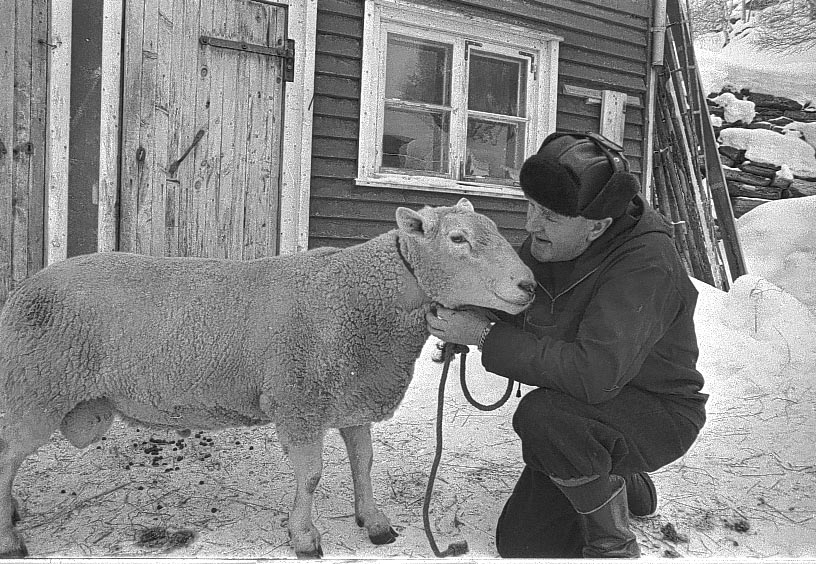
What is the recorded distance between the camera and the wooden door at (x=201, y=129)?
4.13 m

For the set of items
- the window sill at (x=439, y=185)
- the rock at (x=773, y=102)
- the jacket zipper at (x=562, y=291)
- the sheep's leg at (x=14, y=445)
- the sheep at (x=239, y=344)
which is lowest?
the sheep's leg at (x=14, y=445)

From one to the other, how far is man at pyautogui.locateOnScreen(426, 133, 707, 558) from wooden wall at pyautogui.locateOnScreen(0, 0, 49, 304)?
3.04 meters

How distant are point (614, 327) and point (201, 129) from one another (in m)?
3.38

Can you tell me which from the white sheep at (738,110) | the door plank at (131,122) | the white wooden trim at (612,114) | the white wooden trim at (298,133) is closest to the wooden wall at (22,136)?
the door plank at (131,122)

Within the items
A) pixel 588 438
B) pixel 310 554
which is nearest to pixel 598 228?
pixel 588 438

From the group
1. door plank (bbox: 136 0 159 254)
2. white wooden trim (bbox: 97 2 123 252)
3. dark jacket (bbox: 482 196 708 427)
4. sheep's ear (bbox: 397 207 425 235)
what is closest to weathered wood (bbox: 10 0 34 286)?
white wooden trim (bbox: 97 2 123 252)

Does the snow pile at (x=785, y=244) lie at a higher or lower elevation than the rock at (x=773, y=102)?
lower

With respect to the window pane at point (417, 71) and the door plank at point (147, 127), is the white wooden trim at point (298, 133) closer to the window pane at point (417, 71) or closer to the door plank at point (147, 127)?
the window pane at point (417, 71)

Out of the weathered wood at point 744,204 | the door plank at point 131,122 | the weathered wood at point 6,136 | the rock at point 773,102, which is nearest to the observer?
the weathered wood at point 6,136

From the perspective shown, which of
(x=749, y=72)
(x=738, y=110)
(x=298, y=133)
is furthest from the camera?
(x=749, y=72)

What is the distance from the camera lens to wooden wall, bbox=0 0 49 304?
378 centimetres

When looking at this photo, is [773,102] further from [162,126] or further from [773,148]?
[162,126]

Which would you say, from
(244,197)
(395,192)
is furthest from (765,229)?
(244,197)

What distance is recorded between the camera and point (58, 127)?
3.92 meters
